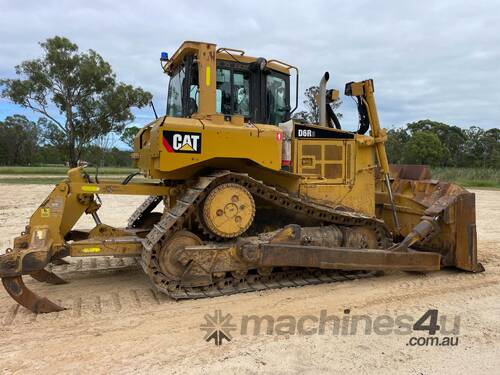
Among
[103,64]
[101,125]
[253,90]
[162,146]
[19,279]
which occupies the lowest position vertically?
[19,279]

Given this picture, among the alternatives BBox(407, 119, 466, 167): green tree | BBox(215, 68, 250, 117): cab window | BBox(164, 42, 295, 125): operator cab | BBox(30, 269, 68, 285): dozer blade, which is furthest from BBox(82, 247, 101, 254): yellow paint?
BBox(407, 119, 466, 167): green tree

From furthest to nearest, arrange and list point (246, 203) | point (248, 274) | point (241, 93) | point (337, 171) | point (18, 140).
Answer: point (18, 140) < point (337, 171) < point (241, 93) < point (248, 274) < point (246, 203)

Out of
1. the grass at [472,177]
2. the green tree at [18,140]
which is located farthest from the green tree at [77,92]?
the green tree at [18,140]

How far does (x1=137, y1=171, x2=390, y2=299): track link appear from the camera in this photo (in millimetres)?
5016

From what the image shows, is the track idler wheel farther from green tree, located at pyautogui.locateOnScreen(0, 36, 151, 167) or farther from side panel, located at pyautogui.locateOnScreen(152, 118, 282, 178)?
green tree, located at pyautogui.locateOnScreen(0, 36, 151, 167)

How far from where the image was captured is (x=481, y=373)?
11.6 feet

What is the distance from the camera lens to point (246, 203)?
5281 millimetres

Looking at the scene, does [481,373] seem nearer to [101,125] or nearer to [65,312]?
[65,312]

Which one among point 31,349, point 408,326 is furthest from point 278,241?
point 31,349

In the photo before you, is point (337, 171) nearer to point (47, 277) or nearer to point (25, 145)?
point (47, 277)

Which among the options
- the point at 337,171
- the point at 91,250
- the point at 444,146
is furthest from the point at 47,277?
the point at 444,146

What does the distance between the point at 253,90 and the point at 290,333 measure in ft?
10.4

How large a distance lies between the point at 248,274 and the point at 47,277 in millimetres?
2459

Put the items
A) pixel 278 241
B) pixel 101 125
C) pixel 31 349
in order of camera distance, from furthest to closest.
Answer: pixel 101 125, pixel 278 241, pixel 31 349
